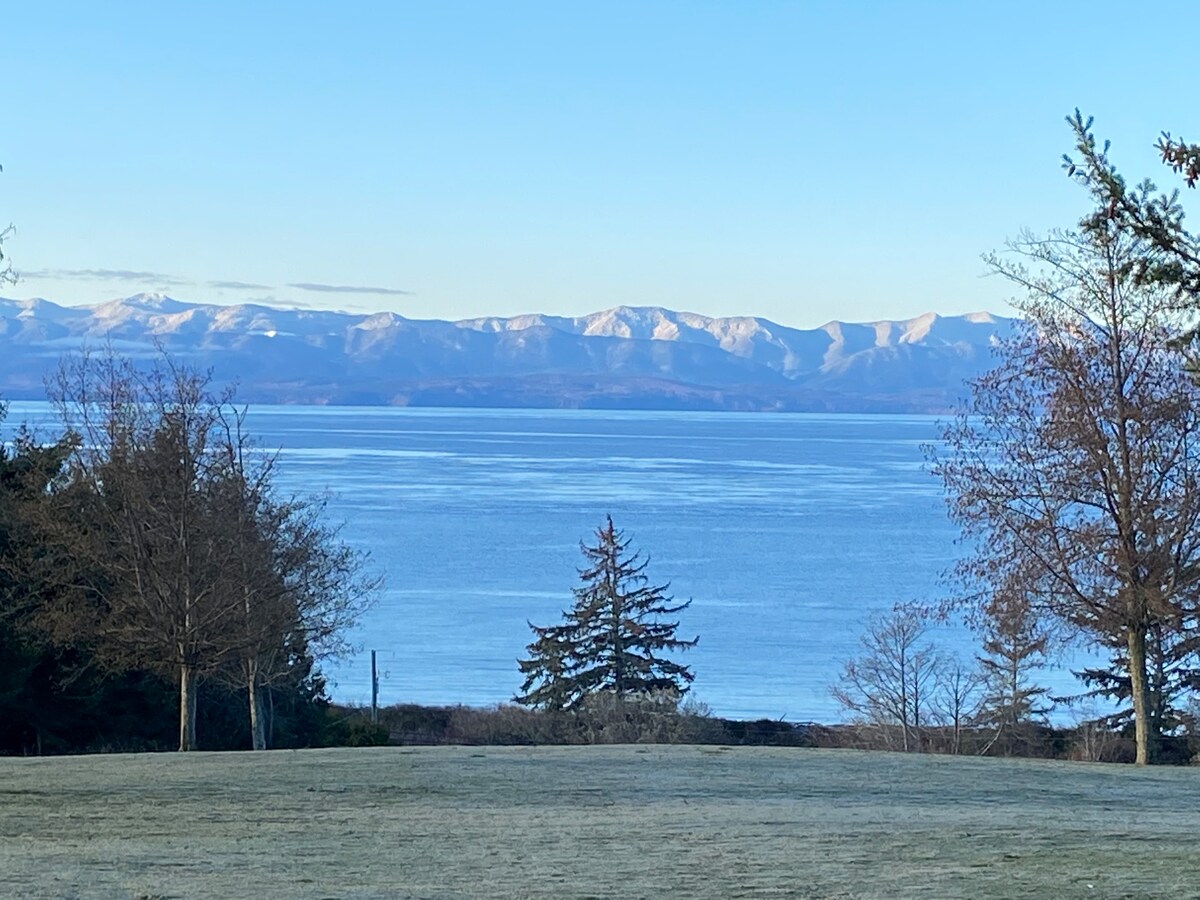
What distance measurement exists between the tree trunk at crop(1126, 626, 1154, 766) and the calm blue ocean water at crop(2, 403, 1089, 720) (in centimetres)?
836

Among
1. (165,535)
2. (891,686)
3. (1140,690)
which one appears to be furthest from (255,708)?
(891,686)

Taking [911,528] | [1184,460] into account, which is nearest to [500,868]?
[1184,460]

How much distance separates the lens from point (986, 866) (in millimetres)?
9555

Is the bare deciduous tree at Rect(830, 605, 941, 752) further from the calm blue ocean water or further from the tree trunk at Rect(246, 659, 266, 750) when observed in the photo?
the tree trunk at Rect(246, 659, 266, 750)

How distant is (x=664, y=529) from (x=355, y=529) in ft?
59.8

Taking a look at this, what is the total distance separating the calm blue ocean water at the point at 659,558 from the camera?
165ft

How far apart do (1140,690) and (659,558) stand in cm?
5616

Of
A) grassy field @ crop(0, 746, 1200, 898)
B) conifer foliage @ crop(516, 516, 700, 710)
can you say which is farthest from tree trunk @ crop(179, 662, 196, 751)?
conifer foliage @ crop(516, 516, 700, 710)

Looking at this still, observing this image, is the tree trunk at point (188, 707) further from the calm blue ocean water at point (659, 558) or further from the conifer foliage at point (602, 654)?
the conifer foliage at point (602, 654)

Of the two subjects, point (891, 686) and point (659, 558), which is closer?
point (891, 686)

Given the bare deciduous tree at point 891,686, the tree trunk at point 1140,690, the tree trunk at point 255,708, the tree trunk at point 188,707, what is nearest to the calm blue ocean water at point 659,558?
the bare deciduous tree at point 891,686

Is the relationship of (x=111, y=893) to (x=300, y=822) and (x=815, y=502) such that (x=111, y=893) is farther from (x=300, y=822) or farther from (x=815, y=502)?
(x=815, y=502)

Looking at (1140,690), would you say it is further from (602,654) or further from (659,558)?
(659,558)

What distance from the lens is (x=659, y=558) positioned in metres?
75.3
